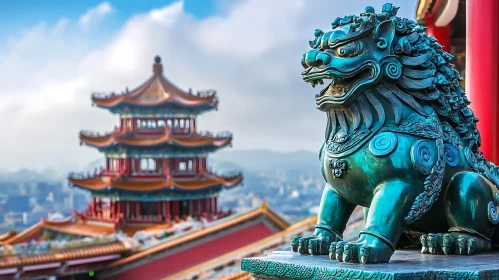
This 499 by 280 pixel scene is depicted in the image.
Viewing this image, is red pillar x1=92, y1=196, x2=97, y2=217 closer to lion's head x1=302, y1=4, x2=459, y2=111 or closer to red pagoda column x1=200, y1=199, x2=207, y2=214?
red pagoda column x1=200, y1=199, x2=207, y2=214

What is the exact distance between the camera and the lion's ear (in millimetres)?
2508

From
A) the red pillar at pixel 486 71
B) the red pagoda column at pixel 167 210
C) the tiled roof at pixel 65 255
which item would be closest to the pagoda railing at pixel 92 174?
the red pagoda column at pixel 167 210

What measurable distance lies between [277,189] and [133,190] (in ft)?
155

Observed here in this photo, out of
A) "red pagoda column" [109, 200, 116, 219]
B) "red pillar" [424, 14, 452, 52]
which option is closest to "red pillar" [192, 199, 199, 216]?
"red pagoda column" [109, 200, 116, 219]

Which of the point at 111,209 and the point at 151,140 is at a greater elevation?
the point at 151,140

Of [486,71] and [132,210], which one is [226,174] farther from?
[486,71]

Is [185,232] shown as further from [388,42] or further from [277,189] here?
[277,189]

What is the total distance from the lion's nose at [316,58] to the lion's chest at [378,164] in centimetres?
34

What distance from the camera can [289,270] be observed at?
2354 millimetres

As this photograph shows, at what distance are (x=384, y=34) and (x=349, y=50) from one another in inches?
6.7

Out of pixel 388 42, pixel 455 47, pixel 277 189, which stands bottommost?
pixel 277 189

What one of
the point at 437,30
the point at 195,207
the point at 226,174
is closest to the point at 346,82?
the point at 437,30

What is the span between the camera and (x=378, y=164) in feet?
8.00

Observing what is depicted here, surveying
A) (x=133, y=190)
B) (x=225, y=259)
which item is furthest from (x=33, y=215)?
(x=225, y=259)
